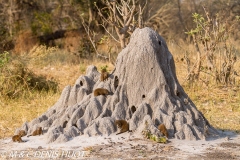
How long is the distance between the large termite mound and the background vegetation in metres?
1.39

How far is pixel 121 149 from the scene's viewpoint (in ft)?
18.2

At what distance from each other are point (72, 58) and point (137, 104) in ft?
34.4

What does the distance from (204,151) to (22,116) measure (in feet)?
13.8

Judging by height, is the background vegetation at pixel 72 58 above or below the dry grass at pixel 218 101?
above

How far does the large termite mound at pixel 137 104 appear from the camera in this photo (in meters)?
6.00

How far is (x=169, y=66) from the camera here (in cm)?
656

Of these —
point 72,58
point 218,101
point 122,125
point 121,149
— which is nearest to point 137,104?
point 122,125

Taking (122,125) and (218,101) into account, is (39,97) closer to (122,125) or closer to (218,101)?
(218,101)

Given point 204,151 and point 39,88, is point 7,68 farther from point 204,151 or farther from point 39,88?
point 204,151

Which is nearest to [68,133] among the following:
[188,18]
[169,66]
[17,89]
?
[169,66]

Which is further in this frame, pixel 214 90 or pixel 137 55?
pixel 214 90

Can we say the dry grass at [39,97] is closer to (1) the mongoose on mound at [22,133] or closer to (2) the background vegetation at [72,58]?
(2) the background vegetation at [72,58]

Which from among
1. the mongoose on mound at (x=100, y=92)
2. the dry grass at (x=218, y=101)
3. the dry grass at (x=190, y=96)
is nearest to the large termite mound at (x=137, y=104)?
the mongoose on mound at (x=100, y=92)

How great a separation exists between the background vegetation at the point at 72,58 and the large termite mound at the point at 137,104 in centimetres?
139
